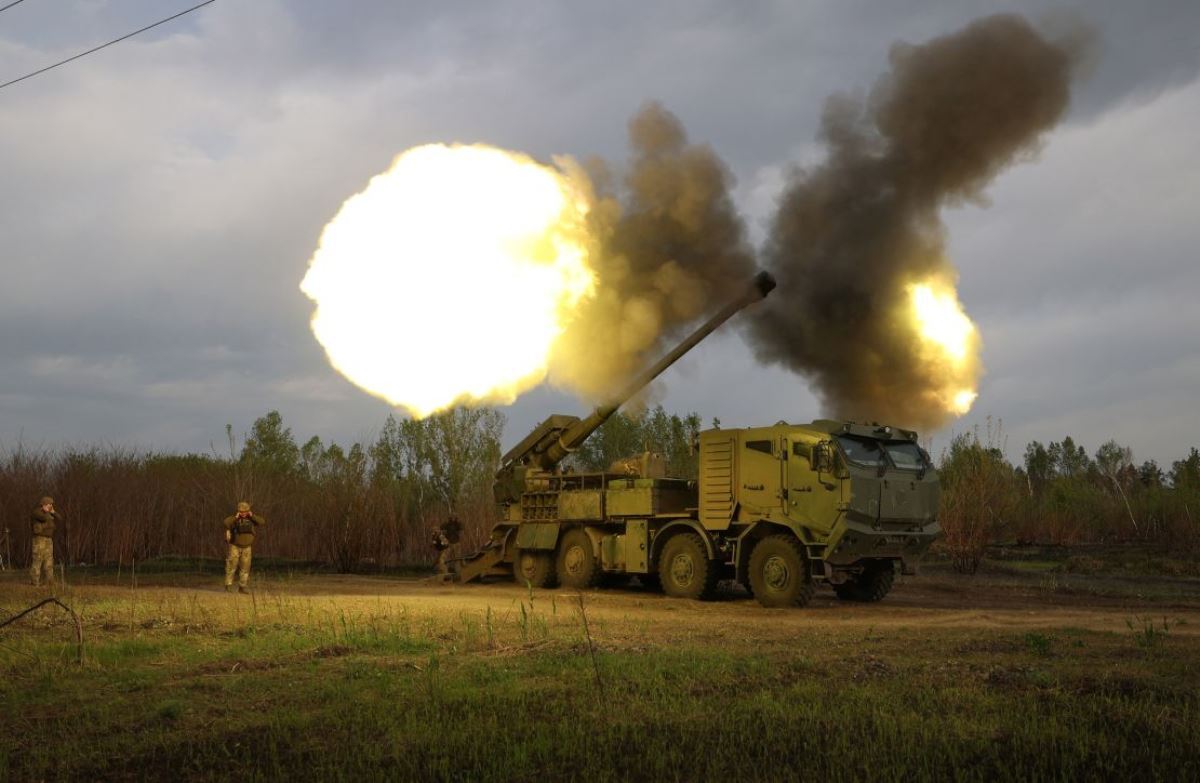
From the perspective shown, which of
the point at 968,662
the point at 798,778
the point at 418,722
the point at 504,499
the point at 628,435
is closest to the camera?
the point at 798,778

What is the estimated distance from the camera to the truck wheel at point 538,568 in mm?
22812

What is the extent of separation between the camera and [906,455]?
18.8 m

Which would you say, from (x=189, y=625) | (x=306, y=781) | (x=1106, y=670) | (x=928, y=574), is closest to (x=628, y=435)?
(x=928, y=574)

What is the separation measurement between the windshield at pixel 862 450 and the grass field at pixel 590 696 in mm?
2795

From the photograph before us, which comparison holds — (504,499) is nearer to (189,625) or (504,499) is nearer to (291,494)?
(189,625)

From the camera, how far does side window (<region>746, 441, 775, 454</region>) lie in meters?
18.5

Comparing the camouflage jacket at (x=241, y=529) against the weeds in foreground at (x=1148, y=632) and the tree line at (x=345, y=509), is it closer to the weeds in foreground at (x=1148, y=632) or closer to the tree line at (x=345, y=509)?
the tree line at (x=345, y=509)

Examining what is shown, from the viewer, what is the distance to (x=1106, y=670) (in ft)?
32.9

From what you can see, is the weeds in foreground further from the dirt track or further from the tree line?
the tree line

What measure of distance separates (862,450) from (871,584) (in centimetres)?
323

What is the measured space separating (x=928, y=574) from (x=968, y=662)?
17.4 metres

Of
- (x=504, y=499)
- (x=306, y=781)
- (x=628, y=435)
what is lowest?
(x=306, y=781)

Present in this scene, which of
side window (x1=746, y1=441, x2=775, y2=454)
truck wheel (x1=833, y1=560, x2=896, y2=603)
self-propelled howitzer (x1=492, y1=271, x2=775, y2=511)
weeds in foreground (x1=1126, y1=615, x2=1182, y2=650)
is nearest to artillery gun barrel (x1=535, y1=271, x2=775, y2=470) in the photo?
self-propelled howitzer (x1=492, y1=271, x2=775, y2=511)

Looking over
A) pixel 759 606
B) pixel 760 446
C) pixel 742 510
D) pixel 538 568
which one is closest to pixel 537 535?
pixel 538 568
